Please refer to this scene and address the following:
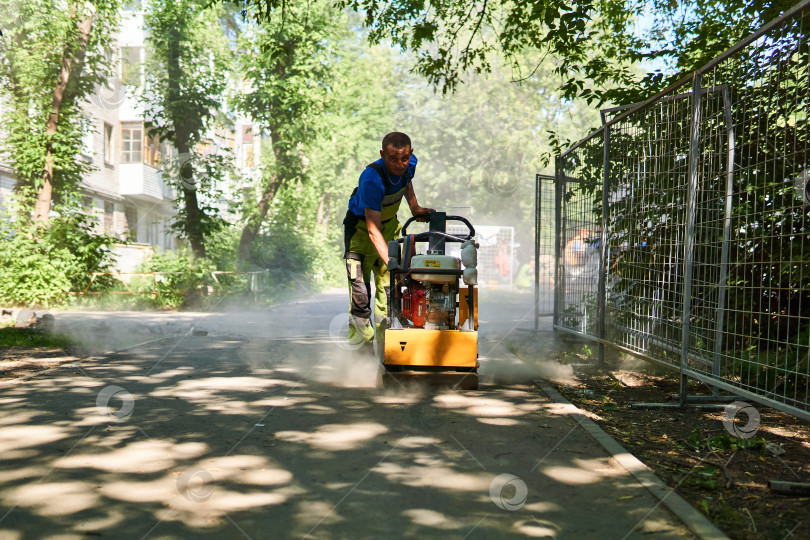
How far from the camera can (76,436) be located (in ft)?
15.2

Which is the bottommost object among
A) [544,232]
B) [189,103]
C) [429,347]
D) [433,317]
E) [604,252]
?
[429,347]

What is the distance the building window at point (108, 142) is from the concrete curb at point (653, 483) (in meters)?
30.2

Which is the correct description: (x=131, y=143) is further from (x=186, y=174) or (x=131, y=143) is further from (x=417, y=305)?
(x=417, y=305)

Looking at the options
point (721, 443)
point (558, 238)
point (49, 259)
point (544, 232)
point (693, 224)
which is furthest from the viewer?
point (49, 259)

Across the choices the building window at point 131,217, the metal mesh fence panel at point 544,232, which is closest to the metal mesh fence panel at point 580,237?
the metal mesh fence panel at point 544,232

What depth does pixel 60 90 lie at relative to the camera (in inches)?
655

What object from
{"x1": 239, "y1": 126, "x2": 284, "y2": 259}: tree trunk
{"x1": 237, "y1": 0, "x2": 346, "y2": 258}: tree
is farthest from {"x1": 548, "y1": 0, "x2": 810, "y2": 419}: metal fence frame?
{"x1": 239, "y1": 126, "x2": 284, "y2": 259}: tree trunk

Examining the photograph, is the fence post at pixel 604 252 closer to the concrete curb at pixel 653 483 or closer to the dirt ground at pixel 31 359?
the concrete curb at pixel 653 483

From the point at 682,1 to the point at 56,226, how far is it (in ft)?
45.0

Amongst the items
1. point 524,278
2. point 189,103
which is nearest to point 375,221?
point 189,103

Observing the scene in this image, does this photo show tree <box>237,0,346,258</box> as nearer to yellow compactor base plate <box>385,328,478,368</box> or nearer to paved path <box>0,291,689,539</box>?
paved path <box>0,291,689,539</box>

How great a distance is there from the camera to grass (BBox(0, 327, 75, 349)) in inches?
376

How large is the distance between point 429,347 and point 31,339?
6.50 metres

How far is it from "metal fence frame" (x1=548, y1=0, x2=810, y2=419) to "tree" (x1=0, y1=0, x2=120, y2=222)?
43.0 feet
